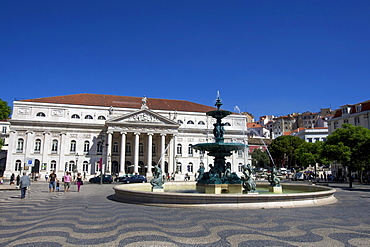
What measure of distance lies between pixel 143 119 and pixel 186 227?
44.1 meters

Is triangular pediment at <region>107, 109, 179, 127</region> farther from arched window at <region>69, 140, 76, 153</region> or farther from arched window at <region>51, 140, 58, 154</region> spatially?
arched window at <region>51, 140, 58, 154</region>

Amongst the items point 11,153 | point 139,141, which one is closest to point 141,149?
point 139,141

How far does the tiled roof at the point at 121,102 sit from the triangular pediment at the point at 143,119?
581cm

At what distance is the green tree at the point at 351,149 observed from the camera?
1212 inches

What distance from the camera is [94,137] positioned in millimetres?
53375

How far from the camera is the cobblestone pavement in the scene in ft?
21.8

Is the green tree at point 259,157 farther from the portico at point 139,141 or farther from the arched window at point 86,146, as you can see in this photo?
the arched window at point 86,146

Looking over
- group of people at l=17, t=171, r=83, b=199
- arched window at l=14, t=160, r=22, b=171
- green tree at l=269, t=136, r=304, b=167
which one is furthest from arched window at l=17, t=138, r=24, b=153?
green tree at l=269, t=136, r=304, b=167

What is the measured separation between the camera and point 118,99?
60281 mm

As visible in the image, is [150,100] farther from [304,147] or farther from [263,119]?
[263,119]

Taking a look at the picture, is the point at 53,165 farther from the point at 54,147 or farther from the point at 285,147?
the point at 285,147

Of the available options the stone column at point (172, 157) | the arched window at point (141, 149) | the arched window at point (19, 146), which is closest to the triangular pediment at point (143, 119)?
the stone column at point (172, 157)

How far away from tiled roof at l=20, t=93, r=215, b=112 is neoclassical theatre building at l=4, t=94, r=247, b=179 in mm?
185

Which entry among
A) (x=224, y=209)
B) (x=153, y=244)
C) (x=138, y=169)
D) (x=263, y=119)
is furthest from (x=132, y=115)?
(x=263, y=119)
